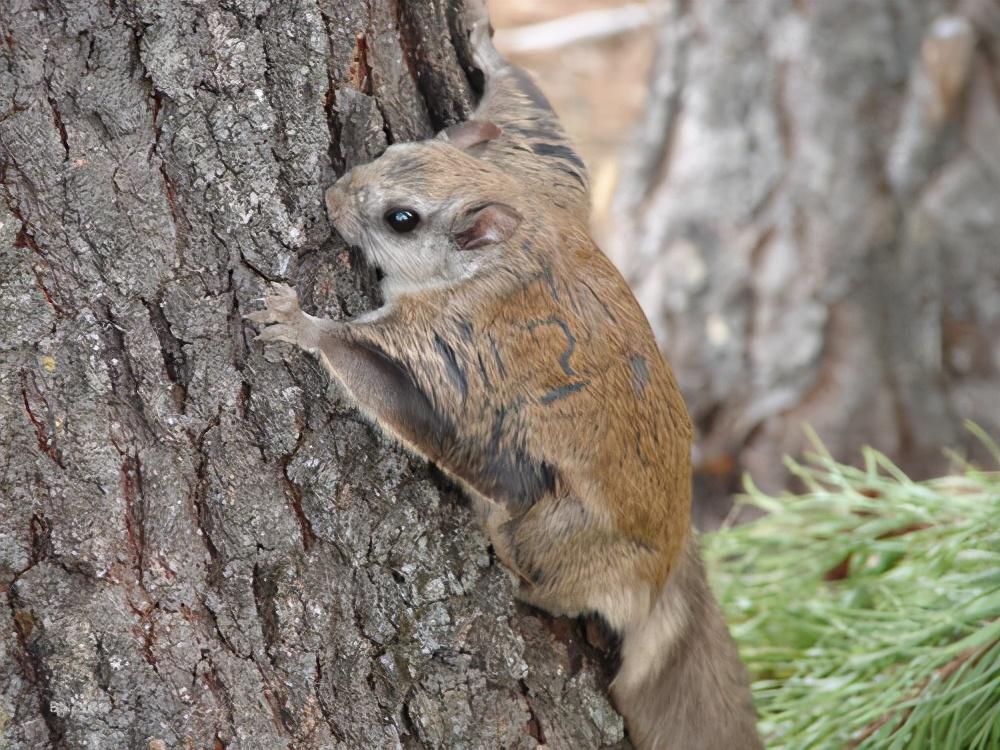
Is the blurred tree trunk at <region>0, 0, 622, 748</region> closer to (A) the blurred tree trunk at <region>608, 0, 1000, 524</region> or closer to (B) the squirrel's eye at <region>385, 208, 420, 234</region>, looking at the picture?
(B) the squirrel's eye at <region>385, 208, 420, 234</region>

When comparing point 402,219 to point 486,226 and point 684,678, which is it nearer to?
point 486,226

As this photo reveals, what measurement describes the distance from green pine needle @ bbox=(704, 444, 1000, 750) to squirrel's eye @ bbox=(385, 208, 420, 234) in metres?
1.61

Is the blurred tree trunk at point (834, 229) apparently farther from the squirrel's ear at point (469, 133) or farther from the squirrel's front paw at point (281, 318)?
the squirrel's front paw at point (281, 318)

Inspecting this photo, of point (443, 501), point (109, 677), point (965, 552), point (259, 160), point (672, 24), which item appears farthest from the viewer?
point (672, 24)

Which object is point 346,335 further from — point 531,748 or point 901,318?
point 901,318

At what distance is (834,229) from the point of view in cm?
573

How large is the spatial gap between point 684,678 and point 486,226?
3.94 feet

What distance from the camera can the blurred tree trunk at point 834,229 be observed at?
561cm

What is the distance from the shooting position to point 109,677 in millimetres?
2379

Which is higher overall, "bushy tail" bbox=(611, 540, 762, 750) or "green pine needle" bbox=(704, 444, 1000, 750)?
"bushy tail" bbox=(611, 540, 762, 750)

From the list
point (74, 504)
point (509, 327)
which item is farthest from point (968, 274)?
point (74, 504)

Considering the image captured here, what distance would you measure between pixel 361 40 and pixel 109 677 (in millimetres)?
1436

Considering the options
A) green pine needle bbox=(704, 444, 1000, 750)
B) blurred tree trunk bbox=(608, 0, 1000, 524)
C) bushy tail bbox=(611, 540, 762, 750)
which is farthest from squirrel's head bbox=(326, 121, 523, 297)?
blurred tree trunk bbox=(608, 0, 1000, 524)

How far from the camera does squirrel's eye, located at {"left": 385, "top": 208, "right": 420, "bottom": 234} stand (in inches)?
111
